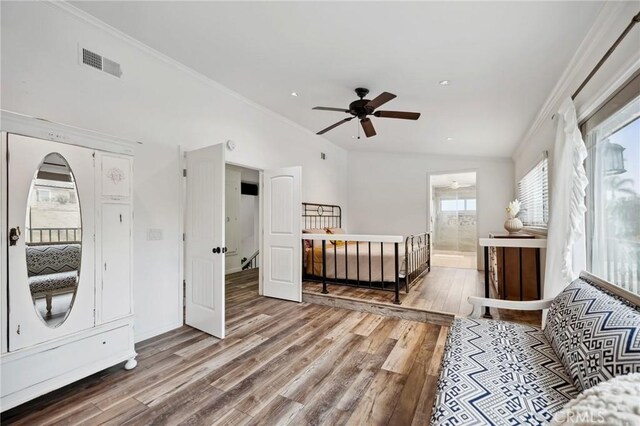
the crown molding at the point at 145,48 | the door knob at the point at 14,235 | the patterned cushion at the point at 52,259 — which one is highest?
the crown molding at the point at 145,48

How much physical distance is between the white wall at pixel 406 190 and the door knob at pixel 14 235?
20.4ft

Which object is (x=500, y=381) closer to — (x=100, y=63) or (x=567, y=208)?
(x=567, y=208)

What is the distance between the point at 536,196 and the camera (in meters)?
3.96

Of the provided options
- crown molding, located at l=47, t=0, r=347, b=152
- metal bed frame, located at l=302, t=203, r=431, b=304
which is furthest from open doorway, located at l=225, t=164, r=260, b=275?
crown molding, located at l=47, t=0, r=347, b=152

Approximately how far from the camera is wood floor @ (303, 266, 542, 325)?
3128 millimetres

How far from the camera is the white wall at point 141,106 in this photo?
212 centimetres

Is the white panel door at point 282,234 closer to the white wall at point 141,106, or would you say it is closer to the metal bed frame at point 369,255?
the metal bed frame at point 369,255

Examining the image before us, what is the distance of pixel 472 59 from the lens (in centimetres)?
257

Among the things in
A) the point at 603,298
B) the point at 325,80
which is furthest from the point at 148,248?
the point at 603,298

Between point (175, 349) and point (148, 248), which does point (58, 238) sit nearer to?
point (148, 248)

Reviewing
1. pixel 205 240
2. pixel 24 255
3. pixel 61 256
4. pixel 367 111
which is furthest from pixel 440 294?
pixel 24 255

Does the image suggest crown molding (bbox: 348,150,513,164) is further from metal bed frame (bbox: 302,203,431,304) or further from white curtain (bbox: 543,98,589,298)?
white curtain (bbox: 543,98,589,298)

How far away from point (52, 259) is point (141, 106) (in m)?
1.71

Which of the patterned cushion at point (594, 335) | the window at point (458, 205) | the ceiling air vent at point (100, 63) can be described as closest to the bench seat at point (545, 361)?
the patterned cushion at point (594, 335)
